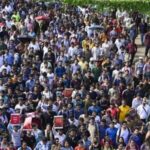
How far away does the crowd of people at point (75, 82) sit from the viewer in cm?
2319

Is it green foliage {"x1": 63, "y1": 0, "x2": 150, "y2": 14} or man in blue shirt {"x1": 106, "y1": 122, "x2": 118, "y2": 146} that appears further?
green foliage {"x1": 63, "y1": 0, "x2": 150, "y2": 14}

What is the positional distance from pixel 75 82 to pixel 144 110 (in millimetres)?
3164

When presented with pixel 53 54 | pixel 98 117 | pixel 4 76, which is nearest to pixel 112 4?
pixel 53 54

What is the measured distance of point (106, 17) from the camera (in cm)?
3788

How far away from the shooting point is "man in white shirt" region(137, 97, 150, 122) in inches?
975

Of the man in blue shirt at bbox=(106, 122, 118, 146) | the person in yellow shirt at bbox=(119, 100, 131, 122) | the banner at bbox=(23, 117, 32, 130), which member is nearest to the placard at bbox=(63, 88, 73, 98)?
the person in yellow shirt at bbox=(119, 100, 131, 122)

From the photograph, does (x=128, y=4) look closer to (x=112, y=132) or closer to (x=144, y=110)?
(x=144, y=110)

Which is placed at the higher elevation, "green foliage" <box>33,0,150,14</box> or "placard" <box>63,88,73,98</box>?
"green foliage" <box>33,0,150,14</box>

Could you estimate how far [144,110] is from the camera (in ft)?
81.6

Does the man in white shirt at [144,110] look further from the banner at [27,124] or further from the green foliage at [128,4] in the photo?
the green foliage at [128,4]

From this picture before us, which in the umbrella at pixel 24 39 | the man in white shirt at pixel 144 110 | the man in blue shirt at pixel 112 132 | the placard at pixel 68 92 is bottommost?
the man in blue shirt at pixel 112 132

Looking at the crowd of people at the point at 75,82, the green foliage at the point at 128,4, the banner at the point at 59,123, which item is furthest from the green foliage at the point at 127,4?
the banner at the point at 59,123

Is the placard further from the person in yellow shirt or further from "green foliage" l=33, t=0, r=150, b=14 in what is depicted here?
"green foliage" l=33, t=0, r=150, b=14

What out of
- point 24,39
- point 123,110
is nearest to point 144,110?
point 123,110
